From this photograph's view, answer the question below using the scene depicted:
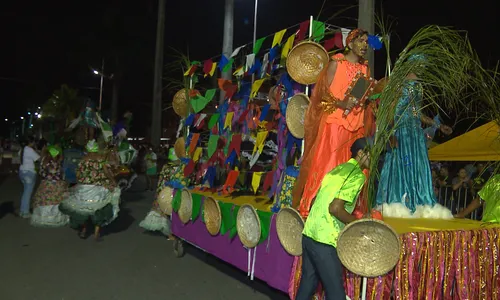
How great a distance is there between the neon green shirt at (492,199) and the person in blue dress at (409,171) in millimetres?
440

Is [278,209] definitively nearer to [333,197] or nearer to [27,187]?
[333,197]

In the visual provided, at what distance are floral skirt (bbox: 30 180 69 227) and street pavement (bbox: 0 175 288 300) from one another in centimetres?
33

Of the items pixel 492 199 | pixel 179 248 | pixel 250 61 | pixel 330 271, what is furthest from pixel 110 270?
pixel 492 199

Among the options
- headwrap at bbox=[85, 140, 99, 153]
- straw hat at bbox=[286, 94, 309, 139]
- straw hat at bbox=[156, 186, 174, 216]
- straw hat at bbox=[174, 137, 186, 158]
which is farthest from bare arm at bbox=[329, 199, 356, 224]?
headwrap at bbox=[85, 140, 99, 153]

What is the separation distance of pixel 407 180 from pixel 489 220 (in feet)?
2.52

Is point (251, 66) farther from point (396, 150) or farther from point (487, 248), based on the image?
point (487, 248)

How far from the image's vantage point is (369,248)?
3.03 metres

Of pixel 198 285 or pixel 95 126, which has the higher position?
pixel 95 126

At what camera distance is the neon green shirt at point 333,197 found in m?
2.91

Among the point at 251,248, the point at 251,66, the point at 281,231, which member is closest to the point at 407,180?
the point at 281,231

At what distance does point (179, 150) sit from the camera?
7.04 m

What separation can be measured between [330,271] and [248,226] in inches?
71.1

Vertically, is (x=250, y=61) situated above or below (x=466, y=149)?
above

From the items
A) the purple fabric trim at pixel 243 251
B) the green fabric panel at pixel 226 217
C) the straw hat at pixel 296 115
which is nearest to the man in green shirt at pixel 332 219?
the purple fabric trim at pixel 243 251
